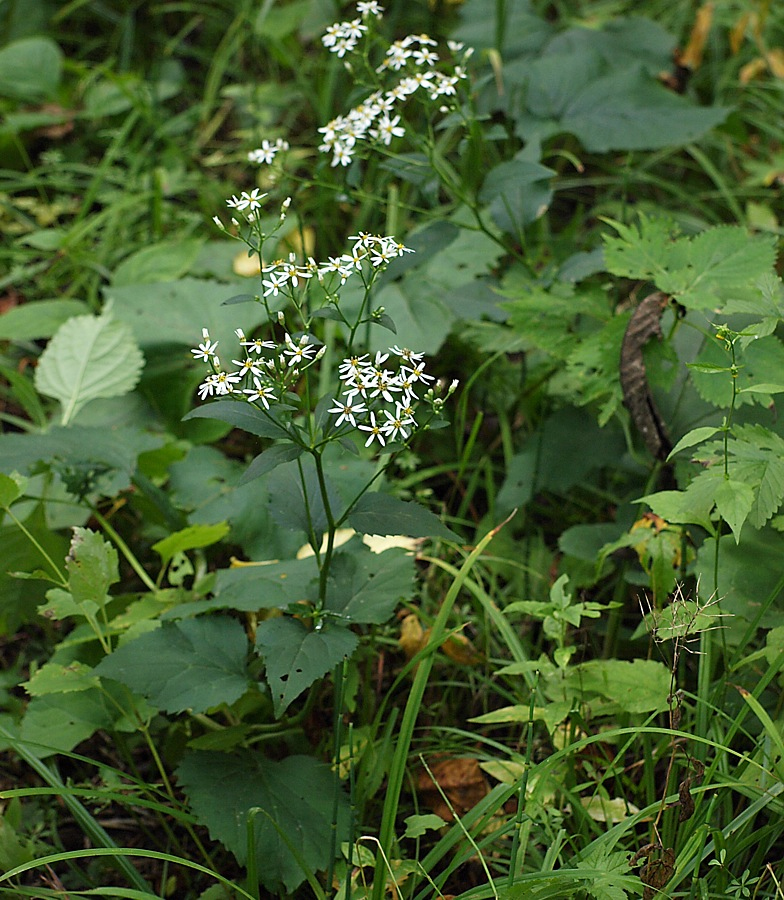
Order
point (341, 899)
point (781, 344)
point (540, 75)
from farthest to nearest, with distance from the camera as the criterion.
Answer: point (540, 75) < point (781, 344) < point (341, 899)

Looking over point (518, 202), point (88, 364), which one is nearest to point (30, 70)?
point (88, 364)

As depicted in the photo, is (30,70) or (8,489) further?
(30,70)

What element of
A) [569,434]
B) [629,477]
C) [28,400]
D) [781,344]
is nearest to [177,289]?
[28,400]

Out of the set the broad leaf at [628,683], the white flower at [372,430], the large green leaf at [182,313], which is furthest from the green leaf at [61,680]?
the large green leaf at [182,313]

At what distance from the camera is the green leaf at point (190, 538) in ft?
5.68

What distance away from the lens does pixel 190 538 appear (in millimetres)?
1746

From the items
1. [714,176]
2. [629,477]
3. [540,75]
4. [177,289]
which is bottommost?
[629,477]

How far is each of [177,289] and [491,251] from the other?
2.86 feet

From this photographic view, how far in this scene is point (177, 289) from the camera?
241cm

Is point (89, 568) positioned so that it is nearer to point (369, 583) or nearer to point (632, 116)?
point (369, 583)

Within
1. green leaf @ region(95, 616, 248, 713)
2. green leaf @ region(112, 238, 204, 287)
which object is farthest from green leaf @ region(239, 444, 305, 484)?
green leaf @ region(112, 238, 204, 287)

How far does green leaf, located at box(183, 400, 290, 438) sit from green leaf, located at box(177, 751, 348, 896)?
0.58 meters

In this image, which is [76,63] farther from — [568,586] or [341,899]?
[341,899]

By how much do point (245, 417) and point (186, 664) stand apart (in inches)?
17.6
